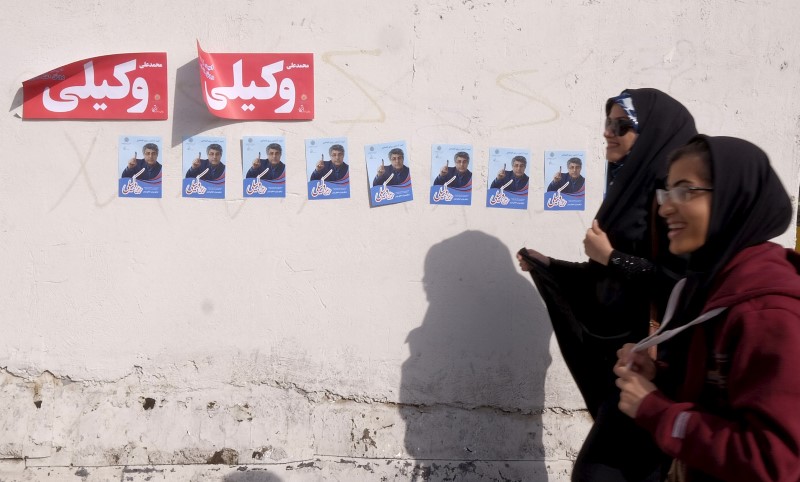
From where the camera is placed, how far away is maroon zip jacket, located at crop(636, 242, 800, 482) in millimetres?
1482

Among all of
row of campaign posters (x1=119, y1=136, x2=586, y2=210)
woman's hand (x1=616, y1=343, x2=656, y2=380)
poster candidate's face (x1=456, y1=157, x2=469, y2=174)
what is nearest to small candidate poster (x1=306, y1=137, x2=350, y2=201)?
row of campaign posters (x1=119, y1=136, x2=586, y2=210)

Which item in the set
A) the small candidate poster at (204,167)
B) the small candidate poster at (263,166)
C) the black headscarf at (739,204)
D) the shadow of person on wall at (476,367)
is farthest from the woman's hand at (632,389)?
the small candidate poster at (204,167)

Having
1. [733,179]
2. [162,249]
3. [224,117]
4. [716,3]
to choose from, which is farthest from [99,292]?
[716,3]

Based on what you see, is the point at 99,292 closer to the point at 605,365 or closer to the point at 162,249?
the point at 162,249

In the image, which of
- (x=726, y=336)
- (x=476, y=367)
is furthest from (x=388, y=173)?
(x=726, y=336)

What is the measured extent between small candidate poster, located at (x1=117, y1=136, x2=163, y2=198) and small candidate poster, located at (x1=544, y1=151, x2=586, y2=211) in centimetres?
191

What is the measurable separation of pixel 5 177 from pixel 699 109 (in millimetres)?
3414

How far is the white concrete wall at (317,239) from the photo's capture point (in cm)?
359

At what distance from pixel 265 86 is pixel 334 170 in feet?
1.71

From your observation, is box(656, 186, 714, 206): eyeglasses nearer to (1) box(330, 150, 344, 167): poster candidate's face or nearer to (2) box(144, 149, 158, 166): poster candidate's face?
(1) box(330, 150, 344, 167): poster candidate's face

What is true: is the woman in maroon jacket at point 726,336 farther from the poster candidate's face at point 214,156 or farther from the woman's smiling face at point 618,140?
the poster candidate's face at point 214,156

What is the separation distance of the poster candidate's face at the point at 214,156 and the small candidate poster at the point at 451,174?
1.04 meters

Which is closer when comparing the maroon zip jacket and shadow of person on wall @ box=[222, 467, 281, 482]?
the maroon zip jacket

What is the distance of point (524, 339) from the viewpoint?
12.4ft
